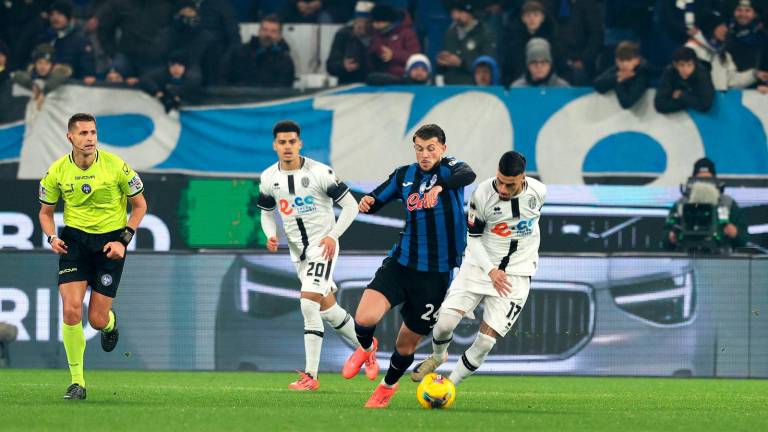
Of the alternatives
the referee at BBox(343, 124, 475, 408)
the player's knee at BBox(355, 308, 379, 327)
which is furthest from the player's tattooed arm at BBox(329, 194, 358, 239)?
the player's knee at BBox(355, 308, 379, 327)

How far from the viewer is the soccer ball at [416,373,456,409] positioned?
34.3 feet

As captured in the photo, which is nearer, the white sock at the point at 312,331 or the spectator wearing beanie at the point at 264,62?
the white sock at the point at 312,331

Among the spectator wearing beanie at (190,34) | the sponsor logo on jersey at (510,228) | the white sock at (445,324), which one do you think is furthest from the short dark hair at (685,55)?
the white sock at (445,324)

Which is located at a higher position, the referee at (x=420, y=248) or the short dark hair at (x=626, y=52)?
the short dark hair at (x=626, y=52)

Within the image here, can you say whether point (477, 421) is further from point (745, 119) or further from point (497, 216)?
point (745, 119)

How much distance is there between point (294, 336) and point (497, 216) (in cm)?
550

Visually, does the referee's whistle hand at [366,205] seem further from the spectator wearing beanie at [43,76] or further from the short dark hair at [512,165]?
the spectator wearing beanie at [43,76]

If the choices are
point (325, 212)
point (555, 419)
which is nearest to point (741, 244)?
point (325, 212)

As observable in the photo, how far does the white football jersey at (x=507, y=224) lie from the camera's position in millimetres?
11008

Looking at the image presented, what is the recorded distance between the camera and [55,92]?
1930 centimetres

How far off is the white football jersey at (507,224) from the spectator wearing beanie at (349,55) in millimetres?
8420

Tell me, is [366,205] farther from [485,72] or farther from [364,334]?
[485,72]

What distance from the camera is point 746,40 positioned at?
19016mm

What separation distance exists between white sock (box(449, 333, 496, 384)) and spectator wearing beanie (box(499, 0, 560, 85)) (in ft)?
28.9
